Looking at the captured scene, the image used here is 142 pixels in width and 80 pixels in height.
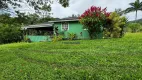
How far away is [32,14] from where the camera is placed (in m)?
11.0

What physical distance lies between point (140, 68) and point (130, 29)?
34.8 m

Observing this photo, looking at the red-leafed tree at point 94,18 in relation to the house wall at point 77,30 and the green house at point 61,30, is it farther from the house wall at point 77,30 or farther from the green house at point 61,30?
the house wall at point 77,30

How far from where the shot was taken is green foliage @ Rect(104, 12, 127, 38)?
18.0 m

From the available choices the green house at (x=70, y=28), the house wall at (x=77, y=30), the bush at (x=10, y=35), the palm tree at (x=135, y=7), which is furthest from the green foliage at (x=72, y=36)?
the palm tree at (x=135, y=7)

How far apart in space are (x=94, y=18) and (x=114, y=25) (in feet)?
7.11

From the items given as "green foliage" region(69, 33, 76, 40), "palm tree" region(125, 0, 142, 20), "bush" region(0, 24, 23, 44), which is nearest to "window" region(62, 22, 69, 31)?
"green foliage" region(69, 33, 76, 40)

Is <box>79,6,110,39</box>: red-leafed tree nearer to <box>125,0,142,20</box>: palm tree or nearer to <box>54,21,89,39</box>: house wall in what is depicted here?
<box>54,21,89,39</box>: house wall

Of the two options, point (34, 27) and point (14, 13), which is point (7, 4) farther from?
point (34, 27)

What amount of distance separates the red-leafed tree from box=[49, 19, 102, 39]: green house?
1.99 m

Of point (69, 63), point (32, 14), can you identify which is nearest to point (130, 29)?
point (32, 14)

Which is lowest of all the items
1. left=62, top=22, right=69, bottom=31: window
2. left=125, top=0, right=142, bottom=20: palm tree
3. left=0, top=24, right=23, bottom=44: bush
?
left=0, top=24, right=23, bottom=44: bush

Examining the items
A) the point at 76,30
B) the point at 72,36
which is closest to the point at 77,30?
the point at 76,30

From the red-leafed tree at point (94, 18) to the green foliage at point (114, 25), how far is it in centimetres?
57

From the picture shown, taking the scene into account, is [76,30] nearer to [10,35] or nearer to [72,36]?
[72,36]
